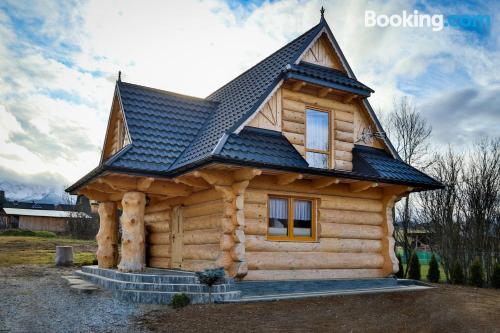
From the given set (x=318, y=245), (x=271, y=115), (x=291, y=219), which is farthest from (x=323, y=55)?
(x=318, y=245)

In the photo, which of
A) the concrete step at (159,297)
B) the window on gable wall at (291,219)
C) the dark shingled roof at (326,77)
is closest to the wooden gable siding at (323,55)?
the dark shingled roof at (326,77)

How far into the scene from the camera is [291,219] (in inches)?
503

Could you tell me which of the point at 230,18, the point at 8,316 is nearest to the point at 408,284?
the point at 230,18

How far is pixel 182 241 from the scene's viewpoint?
46.4 ft

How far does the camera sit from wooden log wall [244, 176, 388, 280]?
12000 mm

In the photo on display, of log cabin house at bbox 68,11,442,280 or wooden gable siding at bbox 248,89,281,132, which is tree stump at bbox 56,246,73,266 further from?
wooden gable siding at bbox 248,89,281,132

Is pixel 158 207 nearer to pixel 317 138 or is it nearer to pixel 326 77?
pixel 317 138

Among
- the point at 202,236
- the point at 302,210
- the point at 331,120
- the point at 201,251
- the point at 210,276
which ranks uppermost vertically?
the point at 331,120

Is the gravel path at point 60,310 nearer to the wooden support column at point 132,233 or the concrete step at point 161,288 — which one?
the concrete step at point 161,288

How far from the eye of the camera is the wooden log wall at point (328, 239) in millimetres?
12000

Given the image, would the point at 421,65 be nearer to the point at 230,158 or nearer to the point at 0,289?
the point at 230,158

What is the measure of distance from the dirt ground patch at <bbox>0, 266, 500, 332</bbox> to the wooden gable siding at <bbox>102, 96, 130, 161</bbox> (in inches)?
210

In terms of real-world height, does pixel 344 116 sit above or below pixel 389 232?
above

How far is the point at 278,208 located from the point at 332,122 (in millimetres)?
3245
